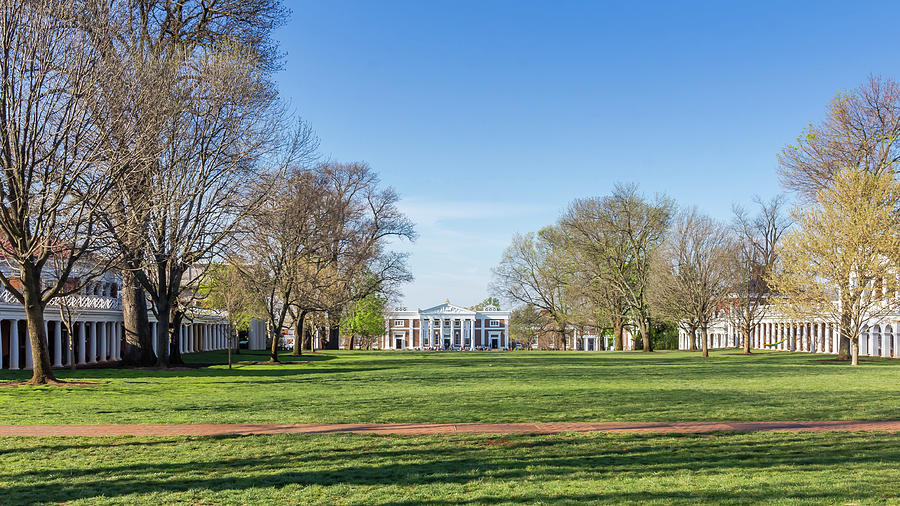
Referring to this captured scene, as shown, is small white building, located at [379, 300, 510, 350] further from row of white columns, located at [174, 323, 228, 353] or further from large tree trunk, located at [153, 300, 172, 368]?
large tree trunk, located at [153, 300, 172, 368]

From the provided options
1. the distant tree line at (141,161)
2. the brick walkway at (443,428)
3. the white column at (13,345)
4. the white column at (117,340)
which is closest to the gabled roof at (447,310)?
the white column at (117,340)

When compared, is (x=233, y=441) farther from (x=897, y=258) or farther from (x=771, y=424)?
(x=897, y=258)

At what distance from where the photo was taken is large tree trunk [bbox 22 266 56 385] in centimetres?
2488

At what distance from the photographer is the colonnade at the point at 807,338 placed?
66.8 m

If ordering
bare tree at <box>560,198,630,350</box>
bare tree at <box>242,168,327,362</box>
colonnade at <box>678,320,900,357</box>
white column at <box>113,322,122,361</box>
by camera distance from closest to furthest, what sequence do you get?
bare tree at <box>242,168,327,362</box> → white column at <box>113,322,122,361</box> → colonnade at <box>678,320,900,357</box> → bare tree at <box>560,198,630,350</box>

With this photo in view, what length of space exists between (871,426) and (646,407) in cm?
484

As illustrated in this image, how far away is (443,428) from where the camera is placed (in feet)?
46.7

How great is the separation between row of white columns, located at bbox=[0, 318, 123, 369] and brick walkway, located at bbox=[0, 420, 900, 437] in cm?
2826

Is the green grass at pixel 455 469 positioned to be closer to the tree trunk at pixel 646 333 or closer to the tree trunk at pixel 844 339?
the tree trunk at pixel 844 339

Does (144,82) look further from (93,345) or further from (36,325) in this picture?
(93,345)

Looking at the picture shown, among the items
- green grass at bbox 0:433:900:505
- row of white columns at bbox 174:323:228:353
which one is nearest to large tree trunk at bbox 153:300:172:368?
green grass at bbox 0:433:900:505

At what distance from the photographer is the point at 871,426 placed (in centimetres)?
1455

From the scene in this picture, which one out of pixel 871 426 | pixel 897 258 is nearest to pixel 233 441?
pixel 871 426

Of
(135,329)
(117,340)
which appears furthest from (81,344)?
(135,329)
